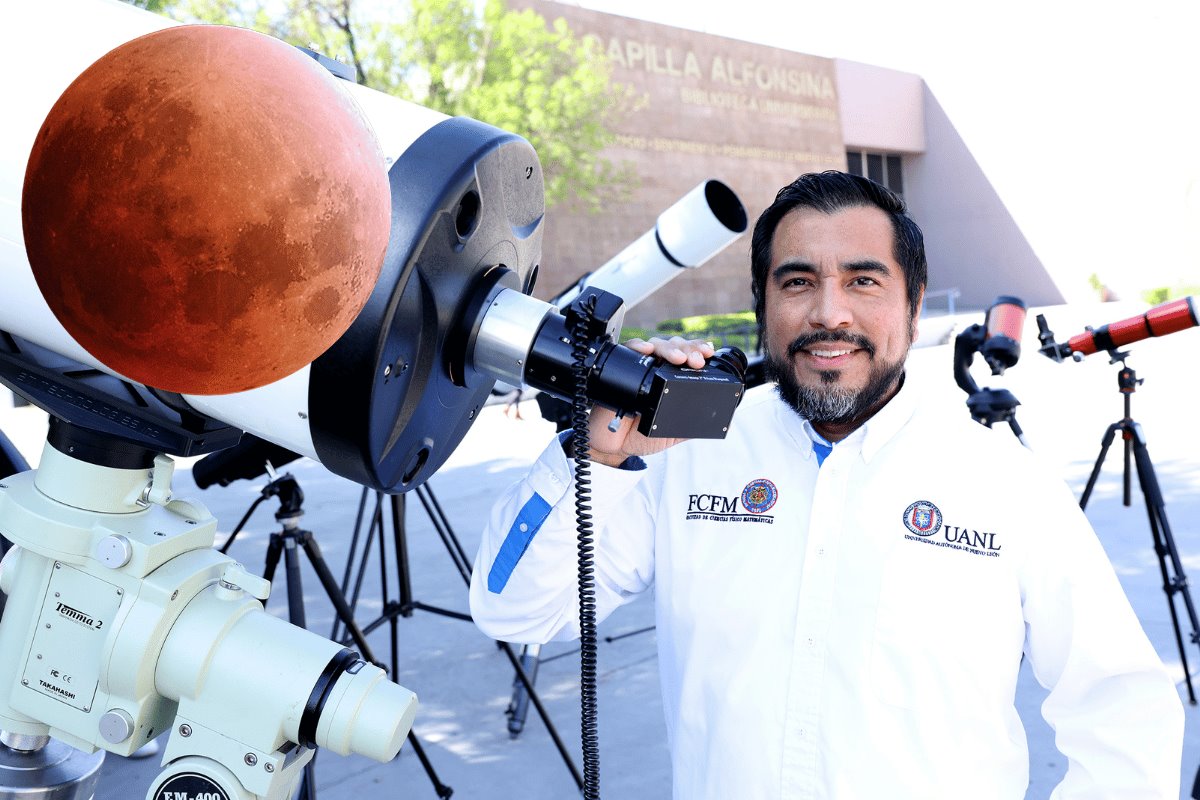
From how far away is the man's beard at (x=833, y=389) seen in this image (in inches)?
74.0

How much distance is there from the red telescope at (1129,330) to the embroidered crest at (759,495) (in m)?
2.46

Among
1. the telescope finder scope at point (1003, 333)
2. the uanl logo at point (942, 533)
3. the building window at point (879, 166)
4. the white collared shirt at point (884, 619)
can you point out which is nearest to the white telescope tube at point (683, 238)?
the white collared shirt at point (884, 619)

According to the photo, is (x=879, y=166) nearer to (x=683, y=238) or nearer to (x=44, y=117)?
(x=683, y=238)

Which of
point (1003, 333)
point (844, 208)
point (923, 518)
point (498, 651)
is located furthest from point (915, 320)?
point (498, 651)

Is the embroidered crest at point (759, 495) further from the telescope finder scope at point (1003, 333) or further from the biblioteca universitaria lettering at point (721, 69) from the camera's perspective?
the biblioteca universitaria lettering at point (721, 69)

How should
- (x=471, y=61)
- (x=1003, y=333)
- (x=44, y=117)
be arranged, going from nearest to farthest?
(x=44, y=117)
(x=1003, y=333)
(x=471, y=61)

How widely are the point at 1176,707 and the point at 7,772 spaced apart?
171 cm

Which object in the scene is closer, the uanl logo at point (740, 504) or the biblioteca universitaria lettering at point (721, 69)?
the uanl logo at point (740, 504)

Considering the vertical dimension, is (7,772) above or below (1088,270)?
below

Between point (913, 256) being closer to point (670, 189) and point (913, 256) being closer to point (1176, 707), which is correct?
point (1176, 707)

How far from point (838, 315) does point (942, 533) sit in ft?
1.48

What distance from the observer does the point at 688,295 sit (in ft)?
82.6

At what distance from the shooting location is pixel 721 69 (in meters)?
26.4

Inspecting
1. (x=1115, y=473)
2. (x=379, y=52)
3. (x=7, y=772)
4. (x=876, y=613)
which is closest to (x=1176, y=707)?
(x=876, y=613)
